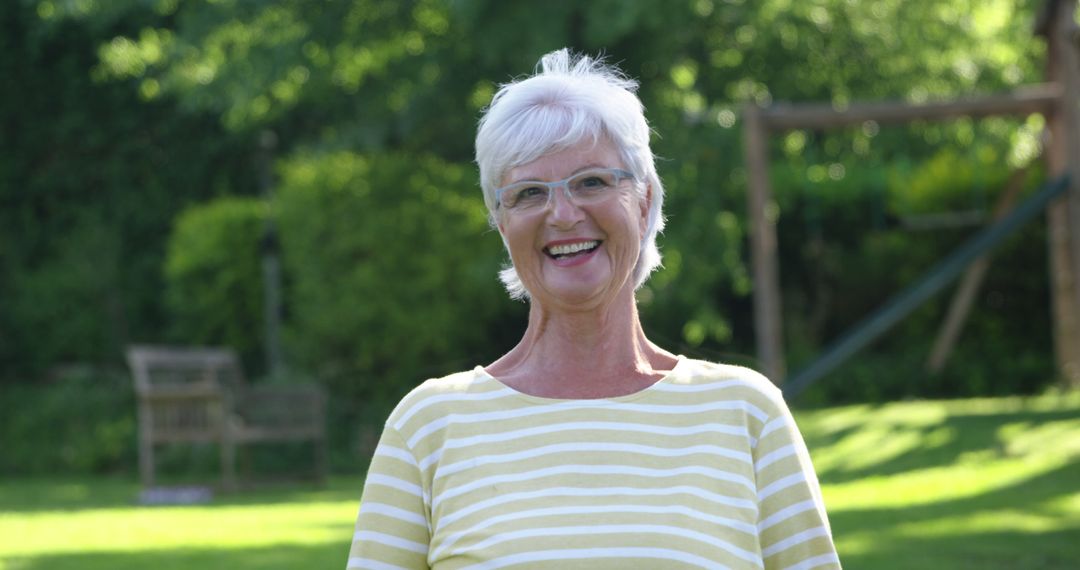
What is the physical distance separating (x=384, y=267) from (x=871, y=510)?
6747mm

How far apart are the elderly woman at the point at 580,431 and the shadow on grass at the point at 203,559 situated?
17.8ft

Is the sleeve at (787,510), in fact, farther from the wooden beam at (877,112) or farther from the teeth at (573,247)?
the wooden beam at (877,112)

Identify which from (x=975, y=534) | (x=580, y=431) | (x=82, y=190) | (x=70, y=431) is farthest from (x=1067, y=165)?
(x=580, y=431)

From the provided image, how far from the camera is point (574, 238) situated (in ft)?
7.01

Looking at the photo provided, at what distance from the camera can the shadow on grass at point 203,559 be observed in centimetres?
768

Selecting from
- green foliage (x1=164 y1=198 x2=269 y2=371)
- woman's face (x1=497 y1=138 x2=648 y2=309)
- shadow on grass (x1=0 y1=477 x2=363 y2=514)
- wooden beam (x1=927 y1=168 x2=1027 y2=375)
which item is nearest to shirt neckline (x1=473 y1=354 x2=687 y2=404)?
woman's face (x1=497 y1=138 x2=648 y2=309)

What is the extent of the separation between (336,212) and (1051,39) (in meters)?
6.14

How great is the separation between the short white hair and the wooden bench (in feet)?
35.8

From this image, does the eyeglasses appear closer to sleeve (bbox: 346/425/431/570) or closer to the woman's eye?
the woman's eye

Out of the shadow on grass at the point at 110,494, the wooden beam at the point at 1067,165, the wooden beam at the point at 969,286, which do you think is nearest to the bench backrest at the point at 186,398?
the shadow on grass at the point at 110,494

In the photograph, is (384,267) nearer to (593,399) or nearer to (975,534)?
(975,534)

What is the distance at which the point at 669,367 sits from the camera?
2195 millimetres

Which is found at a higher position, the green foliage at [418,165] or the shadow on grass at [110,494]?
the green foliage at [418,165]

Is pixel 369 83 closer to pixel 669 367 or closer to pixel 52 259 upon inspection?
pixel 52 259
